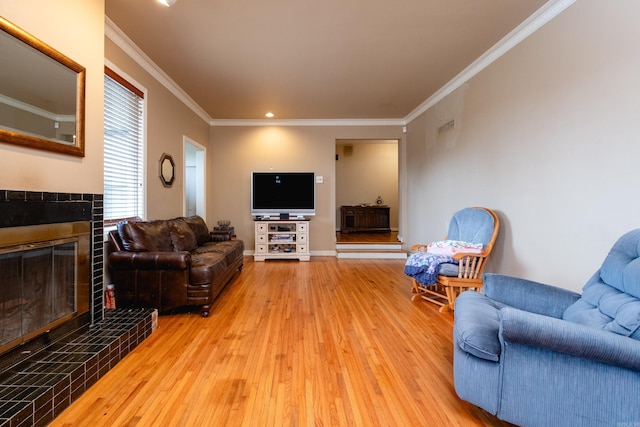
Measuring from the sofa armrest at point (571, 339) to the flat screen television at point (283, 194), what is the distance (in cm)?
449

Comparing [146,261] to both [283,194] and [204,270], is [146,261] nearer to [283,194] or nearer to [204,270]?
[204,270]

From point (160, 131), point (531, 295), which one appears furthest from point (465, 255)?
point (160, 131)

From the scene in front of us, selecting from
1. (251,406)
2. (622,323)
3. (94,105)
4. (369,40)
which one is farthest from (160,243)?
(622,323)

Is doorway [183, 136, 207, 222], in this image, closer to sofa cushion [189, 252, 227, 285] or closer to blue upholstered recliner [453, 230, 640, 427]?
sofa cushion [189, 252, 227, 285]

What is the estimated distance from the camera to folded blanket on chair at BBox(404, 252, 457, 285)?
2941 millimetres

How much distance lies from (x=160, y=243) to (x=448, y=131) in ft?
13.0

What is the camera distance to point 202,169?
5.39m

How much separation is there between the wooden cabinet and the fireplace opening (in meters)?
6.81

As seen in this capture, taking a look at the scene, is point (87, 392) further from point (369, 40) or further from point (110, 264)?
point (369, 40)

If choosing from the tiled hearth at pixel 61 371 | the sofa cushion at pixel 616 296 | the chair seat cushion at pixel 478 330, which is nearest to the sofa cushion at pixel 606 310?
the sofa cushion at pixel 616 296

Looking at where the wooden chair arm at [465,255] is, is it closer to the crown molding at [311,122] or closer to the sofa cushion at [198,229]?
the sofa cushion at [198,229]

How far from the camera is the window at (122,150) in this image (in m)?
2.79

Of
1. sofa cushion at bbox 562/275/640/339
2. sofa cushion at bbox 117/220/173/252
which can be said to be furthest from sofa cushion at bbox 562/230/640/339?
sofa cushion at bbox 117/220/173/252

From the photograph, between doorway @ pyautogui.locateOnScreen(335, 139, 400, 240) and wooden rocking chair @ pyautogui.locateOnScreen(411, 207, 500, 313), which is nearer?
wooden rocking chair @ pyautogui.locateOnScreen(411, 207, 500, 313)
